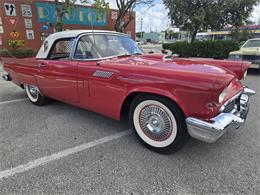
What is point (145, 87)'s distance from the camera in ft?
7.67

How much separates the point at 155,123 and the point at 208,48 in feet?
45.0

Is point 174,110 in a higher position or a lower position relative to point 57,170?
higher

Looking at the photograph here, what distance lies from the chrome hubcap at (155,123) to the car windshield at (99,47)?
4.23 ft

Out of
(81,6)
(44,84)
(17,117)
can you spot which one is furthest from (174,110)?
(81,6)

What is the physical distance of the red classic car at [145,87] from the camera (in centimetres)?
203

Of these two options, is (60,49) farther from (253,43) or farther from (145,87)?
(253,43)

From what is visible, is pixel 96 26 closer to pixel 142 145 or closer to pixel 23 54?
pixel 23 54

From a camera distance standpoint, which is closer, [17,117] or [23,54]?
[17,117]

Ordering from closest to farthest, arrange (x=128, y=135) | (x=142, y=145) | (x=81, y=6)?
(x=142, y=145)
(x=128, y=135)
(x=81, y=6)

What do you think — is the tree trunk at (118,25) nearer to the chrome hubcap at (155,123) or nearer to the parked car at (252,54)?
the parked car at (252,54)

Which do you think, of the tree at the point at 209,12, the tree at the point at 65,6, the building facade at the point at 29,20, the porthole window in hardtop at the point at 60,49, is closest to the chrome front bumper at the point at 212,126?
the porthole window in hardtop at the point at 60,49

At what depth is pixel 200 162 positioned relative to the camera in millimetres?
2354

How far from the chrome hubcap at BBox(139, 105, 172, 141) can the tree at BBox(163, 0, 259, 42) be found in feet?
51.0

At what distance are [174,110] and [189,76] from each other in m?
0.46
